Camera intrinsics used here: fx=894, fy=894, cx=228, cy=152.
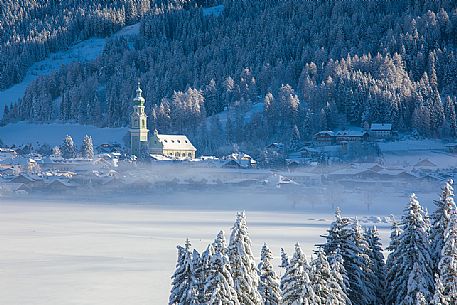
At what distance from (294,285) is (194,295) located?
6.13 feet

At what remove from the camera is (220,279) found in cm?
1579

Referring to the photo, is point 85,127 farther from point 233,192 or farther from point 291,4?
point 233,192

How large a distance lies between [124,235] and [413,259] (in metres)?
30.3

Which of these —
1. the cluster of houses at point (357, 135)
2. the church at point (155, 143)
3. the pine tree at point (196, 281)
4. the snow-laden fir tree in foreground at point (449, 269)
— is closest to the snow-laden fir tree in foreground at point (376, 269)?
the snow-laden fir tree in foreground at point (449, 269)

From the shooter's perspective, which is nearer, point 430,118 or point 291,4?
point 430,118

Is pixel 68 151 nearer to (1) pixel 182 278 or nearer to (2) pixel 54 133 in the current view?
(2) pixel 54 133

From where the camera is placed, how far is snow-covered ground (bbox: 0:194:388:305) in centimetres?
3073

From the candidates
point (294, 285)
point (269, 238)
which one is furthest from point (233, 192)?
point (294, 285)

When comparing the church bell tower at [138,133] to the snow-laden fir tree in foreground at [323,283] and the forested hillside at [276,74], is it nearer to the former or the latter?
the forested hillside at [276,74]

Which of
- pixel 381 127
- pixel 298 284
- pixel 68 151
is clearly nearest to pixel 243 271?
pixel 298 284

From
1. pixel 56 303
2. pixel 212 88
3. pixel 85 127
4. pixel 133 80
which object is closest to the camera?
pixel 56 303

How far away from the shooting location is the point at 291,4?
179625 millimetres

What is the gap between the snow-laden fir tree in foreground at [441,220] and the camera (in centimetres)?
1889

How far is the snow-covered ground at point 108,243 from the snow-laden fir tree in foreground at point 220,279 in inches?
513
